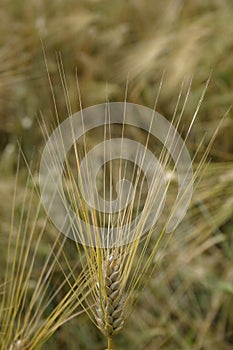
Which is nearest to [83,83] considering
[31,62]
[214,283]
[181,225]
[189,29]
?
[31,62]

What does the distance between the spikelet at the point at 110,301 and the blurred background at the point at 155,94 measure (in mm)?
431

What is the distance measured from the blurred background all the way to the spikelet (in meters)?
0.43

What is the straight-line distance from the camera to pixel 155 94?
68.8 inches

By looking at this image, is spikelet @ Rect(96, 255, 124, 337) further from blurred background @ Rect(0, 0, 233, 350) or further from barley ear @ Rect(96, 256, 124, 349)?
blurred background @ Rect(0, 0, 233, 350)

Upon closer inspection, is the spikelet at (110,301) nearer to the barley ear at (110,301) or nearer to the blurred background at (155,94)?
the barley ear at (110,301)

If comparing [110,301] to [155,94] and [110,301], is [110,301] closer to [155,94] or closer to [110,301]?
[110,301]

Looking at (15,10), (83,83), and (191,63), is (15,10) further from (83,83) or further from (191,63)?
(191,63)

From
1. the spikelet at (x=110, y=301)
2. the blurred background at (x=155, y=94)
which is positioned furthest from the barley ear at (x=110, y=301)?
the blurred background at (x=155, y=94)

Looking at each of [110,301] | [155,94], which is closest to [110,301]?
[110,301]

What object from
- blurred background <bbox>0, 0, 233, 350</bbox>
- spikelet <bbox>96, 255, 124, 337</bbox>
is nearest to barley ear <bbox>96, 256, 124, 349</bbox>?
spikelet <bbox>96, 255, 124, 337</bbox>

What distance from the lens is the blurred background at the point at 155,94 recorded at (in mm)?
1433

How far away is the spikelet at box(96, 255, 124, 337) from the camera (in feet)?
2.44

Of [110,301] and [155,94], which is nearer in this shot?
[110,301]

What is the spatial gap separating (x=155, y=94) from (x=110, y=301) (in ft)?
3.44
